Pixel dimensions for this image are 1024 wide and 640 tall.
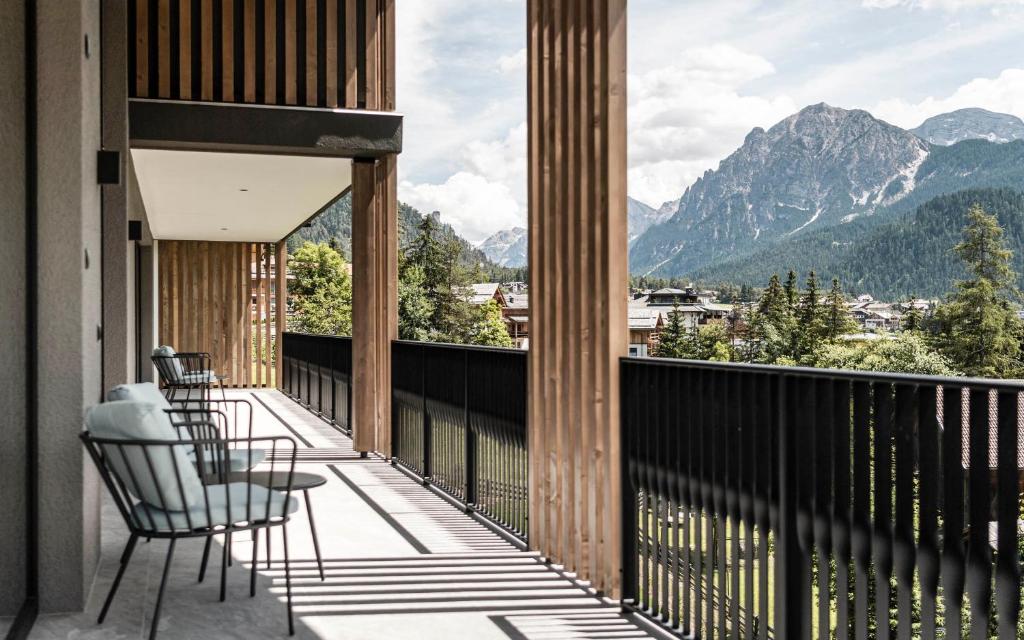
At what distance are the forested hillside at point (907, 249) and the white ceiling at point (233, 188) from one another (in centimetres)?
10857

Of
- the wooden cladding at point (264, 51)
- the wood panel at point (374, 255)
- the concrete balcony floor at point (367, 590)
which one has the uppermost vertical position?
the wooden cladding at point (264, 51)

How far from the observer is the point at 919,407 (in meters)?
2.38

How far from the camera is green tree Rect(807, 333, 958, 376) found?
70062 millimetres

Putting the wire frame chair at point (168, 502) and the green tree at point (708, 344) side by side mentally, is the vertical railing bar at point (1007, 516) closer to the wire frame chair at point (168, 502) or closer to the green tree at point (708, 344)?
the wire frame chair at point (168, 502)

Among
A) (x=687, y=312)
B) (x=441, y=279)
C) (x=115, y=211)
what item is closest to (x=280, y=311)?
(x=115, y=211)

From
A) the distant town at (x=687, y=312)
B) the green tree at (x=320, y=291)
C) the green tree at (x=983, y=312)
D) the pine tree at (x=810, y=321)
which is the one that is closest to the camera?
the green tree at (x=320, y=291)

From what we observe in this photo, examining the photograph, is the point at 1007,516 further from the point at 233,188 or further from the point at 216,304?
the point at 216,304

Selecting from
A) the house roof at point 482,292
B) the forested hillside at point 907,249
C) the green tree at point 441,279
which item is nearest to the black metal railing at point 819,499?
the green tree at point 441,279

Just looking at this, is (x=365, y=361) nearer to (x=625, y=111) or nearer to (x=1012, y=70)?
(x=625, y=111)

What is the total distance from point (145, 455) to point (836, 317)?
89.8 m

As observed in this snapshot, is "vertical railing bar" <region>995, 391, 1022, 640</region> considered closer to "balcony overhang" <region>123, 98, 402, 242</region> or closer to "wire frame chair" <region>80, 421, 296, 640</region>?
"wire frame chair" <region>80, 421, 296, 640</region>

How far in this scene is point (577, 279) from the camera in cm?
443

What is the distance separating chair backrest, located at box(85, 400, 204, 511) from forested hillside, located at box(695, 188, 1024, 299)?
4613 inches

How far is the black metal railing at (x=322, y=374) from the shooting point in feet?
35.0
